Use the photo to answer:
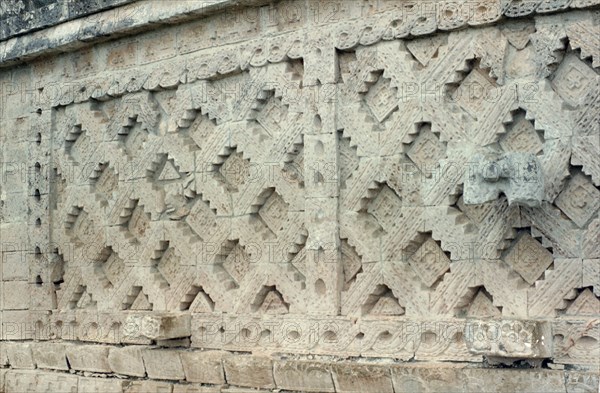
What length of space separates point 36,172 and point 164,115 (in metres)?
1.50

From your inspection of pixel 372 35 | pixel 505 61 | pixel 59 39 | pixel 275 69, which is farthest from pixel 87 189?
pixel 505 61

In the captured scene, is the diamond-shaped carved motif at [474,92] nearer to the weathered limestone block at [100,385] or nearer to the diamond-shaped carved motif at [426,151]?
the diamond-shaped carved motif at [426,151]

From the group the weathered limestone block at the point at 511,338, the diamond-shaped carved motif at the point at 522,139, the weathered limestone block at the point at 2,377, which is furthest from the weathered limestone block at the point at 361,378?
the weathered limestone block at the point at 2,377

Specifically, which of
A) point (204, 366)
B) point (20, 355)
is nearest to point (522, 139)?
point (204, 366)

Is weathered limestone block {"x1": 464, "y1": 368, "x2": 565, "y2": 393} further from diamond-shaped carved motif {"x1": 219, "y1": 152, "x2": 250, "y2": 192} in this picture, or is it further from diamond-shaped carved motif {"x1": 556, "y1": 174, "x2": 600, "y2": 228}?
diamond-shaped carved motif {"x1": 219, "y1": 152, "x2": 250, "y2": 192}

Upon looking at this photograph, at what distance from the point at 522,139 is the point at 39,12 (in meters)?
4.21

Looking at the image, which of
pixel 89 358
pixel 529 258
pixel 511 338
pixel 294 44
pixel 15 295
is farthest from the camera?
pixel 15 295

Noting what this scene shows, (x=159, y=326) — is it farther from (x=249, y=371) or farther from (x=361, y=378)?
(x=361, y=378)

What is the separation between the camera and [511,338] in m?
4.86

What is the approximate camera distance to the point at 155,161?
22.7 ft

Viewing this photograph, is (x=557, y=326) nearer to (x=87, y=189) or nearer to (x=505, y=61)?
(x=505, y=61)

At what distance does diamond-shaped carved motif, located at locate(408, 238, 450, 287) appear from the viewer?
5512mm

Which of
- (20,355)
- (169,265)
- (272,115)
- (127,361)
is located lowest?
(127,361)

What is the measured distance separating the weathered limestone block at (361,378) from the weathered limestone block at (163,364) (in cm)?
135
